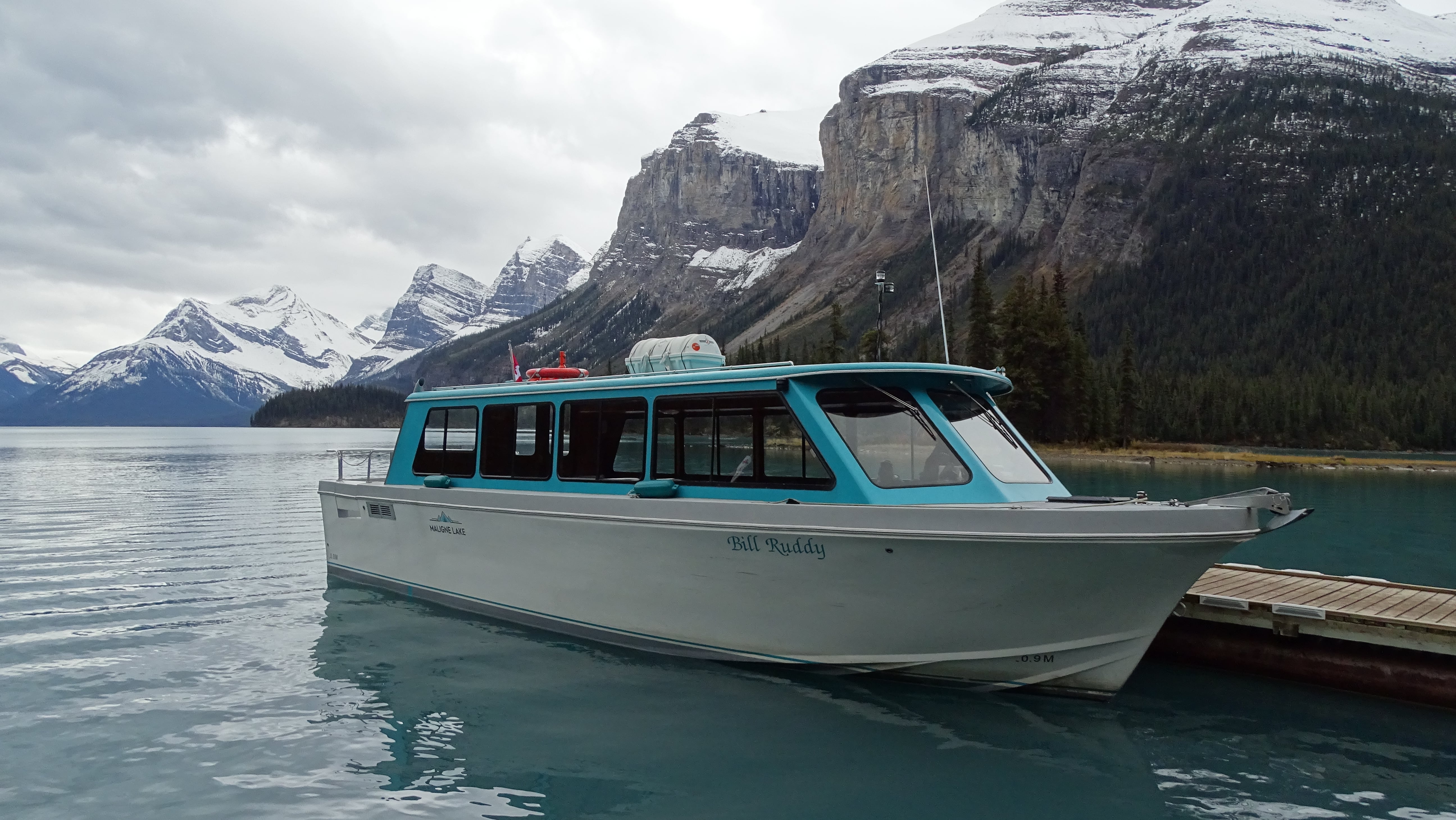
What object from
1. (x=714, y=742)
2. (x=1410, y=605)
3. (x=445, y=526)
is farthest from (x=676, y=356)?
(x=1410, y=605)

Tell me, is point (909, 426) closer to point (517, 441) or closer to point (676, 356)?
point (676, 356)

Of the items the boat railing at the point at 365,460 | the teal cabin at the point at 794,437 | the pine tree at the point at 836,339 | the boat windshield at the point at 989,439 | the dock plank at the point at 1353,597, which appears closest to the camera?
the teal cabin at the point at 794,437

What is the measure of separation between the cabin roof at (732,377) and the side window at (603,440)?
0.20 metres

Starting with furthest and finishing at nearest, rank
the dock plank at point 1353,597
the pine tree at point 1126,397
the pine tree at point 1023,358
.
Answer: the pine tree at point 1126,397, the pine tree at point 1023,358, the dock plank at point 1353,597

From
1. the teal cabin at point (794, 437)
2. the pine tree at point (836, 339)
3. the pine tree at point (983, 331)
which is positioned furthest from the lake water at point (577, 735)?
the pine tree at point (836, 339)

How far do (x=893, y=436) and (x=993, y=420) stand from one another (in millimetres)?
1350

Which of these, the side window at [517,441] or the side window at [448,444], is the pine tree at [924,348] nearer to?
the side window at [448,444]

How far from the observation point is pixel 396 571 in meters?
13.3

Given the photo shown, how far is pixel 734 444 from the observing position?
9.57 meters

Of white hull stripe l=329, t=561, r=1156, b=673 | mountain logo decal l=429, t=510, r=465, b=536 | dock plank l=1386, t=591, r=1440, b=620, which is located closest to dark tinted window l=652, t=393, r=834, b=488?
white hull stripe l=329, t=561, r=1156, b=673

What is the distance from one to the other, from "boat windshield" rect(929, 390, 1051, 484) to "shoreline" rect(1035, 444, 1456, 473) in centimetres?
4970

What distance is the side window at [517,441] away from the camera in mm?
11336

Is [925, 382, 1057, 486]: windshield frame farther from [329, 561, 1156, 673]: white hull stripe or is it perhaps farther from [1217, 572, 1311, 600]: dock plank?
[1217, 572, 1311, 600]: dock plank

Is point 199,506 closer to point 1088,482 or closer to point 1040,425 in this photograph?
point 1088,482
